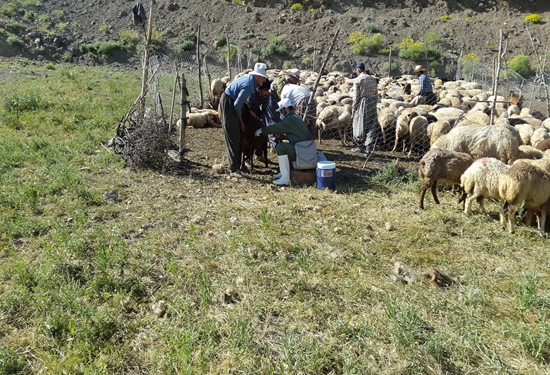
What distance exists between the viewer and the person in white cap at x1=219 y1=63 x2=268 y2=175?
650 cm

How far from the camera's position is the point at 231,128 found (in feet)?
21.7

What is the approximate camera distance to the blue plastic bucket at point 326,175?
5996mm

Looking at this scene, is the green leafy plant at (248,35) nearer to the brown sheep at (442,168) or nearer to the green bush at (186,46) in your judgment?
the green bush at (186,46)

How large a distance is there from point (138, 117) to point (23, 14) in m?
32.7

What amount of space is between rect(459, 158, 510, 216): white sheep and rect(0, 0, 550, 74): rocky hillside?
24503 millimetres

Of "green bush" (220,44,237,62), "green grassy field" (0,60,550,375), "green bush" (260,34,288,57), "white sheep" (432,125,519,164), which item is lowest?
"green grassy field" (0,60,550,375)

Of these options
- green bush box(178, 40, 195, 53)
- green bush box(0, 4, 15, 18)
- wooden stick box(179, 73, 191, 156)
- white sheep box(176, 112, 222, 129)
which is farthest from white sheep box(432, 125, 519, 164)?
green bush box(0, 4, 15, 18)

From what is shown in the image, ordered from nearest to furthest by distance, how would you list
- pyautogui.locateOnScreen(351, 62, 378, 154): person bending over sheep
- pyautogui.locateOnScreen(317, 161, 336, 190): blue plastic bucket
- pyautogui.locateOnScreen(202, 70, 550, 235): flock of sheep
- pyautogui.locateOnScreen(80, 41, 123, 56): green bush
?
pyautogui.locateOnScreen(202, 70, 550, 235): flock of sheep, pyautogui.locateOnScreen(317, 161, 336, 190): blue plastic bucket, pyautogui.locateOnScreen(351, 62, 378, 154): person bending over sheep, pyautogui.locateOnScreen(80, 41, 123, 56): green bush

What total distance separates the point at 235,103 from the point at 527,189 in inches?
160

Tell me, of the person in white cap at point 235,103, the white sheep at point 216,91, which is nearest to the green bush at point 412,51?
the white sheep at point 216,91

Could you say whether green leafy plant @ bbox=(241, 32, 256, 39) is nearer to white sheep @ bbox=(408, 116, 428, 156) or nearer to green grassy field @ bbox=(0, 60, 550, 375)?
white sheep @ bbox=(408, 116, 428, 156)

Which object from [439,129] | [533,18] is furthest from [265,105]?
[533,18]

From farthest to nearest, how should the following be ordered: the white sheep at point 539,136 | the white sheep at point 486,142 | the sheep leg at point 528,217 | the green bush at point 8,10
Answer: the green bush at point 8,10
the white sheep at point 539,136
the white sheep at point 486,142
the sheep leg at point 528,217

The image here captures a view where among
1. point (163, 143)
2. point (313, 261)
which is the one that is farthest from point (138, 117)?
point (313, 261)
